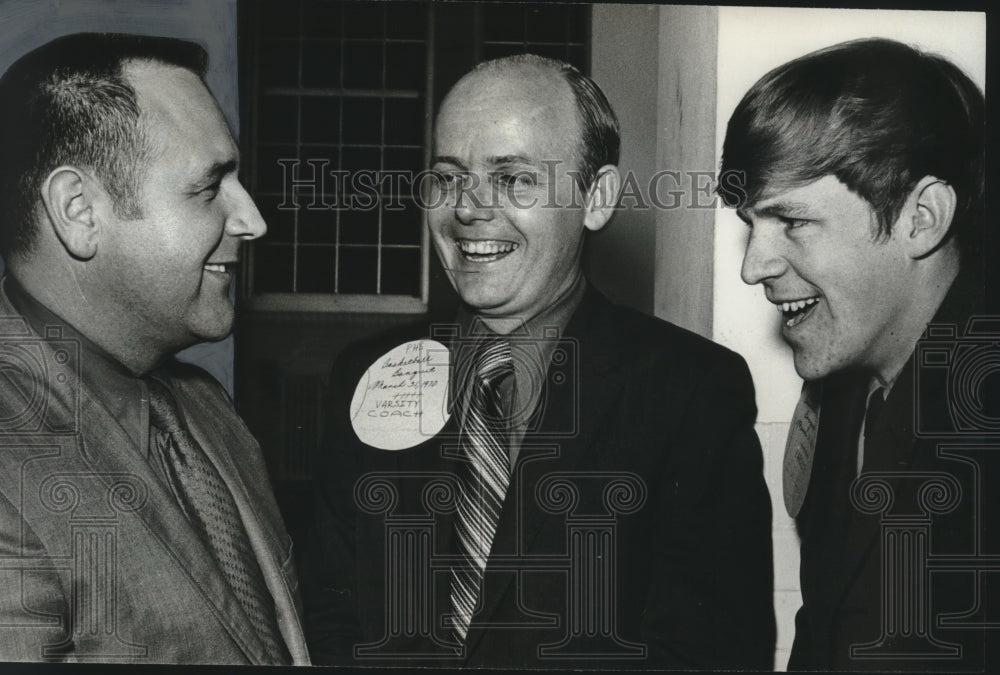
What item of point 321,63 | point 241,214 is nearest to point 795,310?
point 321,63

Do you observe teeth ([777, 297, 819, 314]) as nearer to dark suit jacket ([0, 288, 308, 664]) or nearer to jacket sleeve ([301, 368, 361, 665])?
jacket sleeve ([301, 368, 361, 665])

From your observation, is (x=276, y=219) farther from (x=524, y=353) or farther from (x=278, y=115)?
(x=524, y=353)

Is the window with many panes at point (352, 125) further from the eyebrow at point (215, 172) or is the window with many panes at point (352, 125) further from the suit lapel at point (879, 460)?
the suit lapel at point (879, 460)

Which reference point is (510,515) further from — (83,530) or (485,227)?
(83,530)

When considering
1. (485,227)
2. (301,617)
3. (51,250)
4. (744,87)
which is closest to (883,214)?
(744,87)

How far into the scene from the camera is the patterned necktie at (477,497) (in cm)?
659

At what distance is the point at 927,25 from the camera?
22.0 feet

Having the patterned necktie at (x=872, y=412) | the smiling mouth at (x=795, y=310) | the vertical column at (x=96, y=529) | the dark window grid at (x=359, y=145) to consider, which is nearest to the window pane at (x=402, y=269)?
the dark window grid at (x=359, y=145)

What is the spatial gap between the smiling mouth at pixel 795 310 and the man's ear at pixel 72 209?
3.02 metres

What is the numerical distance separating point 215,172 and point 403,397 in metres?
1.28

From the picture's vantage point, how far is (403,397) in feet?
21.7

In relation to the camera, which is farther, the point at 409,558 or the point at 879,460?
the point at 879,460

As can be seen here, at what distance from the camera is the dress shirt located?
6633 millimetres

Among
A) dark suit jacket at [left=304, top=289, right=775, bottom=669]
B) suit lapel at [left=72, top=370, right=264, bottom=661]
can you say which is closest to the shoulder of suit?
dark suit jacket at [left=304, top=289, right=775, bottom=669]
